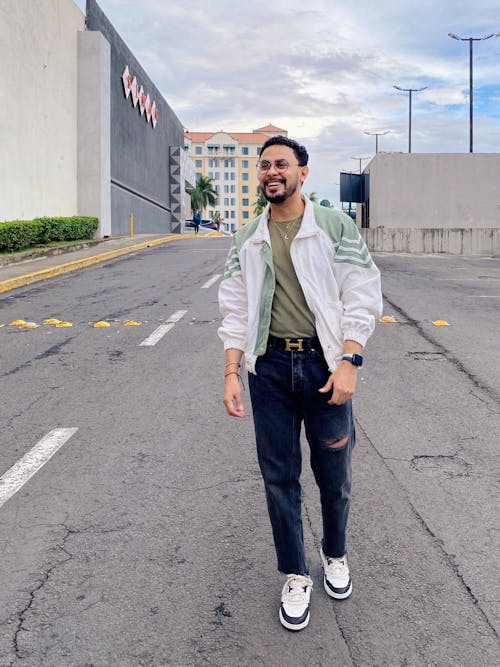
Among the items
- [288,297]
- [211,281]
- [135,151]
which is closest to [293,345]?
[288,297]

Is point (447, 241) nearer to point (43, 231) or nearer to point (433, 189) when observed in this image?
point (433, 189)

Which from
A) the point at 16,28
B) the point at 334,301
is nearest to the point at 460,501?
the point at 334,301

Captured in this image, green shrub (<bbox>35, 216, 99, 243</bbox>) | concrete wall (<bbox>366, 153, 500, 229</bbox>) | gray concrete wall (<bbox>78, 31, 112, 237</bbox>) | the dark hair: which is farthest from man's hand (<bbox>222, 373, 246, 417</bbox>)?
concrete wall (<bbox>366, 153, 500, 229</bbox>)

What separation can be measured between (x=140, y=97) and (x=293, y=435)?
4737cm

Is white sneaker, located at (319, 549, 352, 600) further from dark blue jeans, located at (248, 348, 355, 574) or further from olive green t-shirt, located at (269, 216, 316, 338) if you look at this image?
olive green t-shirt, located at (269, 216, 316, 338)

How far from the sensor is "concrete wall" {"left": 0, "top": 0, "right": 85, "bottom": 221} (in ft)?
80.5

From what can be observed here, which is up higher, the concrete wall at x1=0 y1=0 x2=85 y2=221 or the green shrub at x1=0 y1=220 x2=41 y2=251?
the concrete wall at x1=0 y1=0 x2=85 y2=221

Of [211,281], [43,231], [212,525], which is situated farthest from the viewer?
[43,231]

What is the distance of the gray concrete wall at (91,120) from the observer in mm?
34125

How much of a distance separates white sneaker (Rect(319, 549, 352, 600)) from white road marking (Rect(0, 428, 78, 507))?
206 cm

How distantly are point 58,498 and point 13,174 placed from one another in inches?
900

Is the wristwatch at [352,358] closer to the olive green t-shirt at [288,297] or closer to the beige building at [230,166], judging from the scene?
the olive green t-shirt at [288,297]

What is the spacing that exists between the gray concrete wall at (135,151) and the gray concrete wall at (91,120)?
1.93 metres

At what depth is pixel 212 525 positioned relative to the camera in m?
4.02
